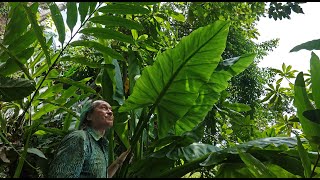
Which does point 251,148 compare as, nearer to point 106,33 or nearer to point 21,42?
point 106,33

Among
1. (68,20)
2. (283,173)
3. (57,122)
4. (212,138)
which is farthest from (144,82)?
(212,138)

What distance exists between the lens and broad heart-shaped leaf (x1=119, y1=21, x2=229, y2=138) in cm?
136

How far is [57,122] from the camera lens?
2152 millimetres

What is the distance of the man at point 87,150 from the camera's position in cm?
108

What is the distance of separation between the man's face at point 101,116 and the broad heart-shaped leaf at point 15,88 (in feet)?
0.88

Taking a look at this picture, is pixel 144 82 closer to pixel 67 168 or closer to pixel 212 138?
pixel 67 168

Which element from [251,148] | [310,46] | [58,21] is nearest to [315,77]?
[310,46]

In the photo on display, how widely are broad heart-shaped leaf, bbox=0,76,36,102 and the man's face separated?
268 millimetres

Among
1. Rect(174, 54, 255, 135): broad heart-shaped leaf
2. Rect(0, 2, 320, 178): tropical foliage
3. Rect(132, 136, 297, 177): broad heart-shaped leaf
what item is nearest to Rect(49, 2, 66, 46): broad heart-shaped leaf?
Rect(0, 2, 320, 178): tropical foliage

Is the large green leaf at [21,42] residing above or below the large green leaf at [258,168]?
above

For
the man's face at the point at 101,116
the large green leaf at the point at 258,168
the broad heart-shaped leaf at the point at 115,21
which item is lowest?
the large green leaf at the point at 258,168

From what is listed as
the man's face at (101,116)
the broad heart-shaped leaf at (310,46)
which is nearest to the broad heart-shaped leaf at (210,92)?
the man's face at (101,116)

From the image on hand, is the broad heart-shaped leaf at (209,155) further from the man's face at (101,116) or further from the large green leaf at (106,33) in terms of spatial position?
the large green leaf at (106,33)

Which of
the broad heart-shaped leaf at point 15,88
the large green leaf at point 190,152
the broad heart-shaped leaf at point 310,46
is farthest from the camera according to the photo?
the large green leaf at point 190,152
